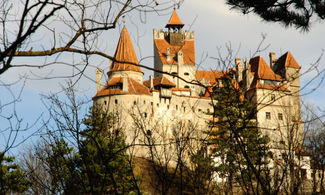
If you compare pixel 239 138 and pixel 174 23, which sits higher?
pixel 174 23

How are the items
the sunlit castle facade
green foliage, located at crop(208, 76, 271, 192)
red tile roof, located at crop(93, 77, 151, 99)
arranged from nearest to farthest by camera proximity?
green foliage, located at crop(208, 76, 271, 192) < the sunlit castle facade < red tile roof, located at crop(93, 77, 151, 99)

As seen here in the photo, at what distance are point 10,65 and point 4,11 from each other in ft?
4.59

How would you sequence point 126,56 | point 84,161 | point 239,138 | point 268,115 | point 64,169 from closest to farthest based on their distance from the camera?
point 84,161 → point 64,169 → point 239,138 → point 268,115 → point 126,56

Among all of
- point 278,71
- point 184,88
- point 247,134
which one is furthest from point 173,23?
point 247,134

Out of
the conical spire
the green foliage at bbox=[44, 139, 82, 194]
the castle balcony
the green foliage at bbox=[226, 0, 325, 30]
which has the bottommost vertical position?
the green foliage at bbox=[44, 139, 82, 194]

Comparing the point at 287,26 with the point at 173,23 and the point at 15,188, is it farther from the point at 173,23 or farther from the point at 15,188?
the point at 173,23

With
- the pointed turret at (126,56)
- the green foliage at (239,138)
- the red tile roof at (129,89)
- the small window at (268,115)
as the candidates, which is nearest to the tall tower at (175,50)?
the pointed turret at (126,56)

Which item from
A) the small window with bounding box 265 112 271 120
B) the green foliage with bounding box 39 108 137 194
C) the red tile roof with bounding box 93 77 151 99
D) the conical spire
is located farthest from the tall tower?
the green foliage with bounding box 39 108 137 194

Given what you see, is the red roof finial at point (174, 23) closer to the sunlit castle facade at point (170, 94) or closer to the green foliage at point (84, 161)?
the sunlit castle facade at point (170, 94)

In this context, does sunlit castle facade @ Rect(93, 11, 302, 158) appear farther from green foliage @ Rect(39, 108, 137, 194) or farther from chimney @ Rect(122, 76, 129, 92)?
green foliage @ Rect(39, 108, 137, 194)

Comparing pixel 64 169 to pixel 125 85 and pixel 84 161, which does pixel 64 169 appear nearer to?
pixel 84 161

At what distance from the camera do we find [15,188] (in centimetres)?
2781

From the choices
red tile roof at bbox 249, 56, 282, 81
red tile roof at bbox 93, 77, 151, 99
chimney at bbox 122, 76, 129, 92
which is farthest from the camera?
red tile roof at bbox 249, 56, 282, 81

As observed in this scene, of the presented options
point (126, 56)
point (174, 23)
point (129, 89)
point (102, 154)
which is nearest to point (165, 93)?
point (129, 89)
